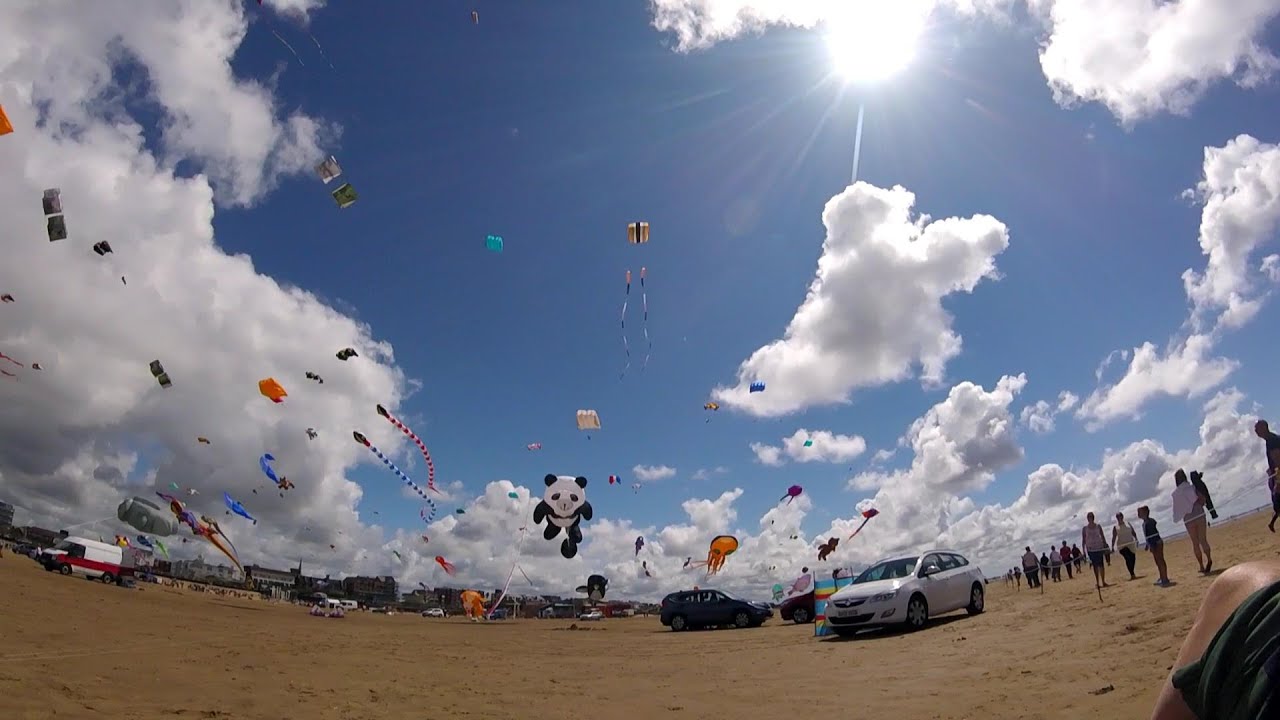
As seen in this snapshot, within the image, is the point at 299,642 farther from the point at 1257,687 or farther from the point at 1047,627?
the point at 1257,687

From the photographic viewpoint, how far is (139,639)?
13.0 meters

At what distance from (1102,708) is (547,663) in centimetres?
974

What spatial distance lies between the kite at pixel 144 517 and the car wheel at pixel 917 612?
3409 centimetres

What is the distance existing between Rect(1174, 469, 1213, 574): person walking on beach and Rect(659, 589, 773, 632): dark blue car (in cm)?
1445

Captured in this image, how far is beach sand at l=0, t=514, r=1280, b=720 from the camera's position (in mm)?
6621

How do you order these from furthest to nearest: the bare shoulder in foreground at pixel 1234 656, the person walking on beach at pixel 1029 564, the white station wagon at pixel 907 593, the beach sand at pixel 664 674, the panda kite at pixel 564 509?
1. the panda kite at pixel 564 509
2. the person walking on beach at pixel 1029 564
3. the white station wagon at pixel 907 593
4. the beach sand at pixel 664 674
5. the bare shoulder in foreground at pixel 1234 656

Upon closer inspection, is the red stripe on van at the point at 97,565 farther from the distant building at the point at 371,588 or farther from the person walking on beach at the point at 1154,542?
the distant building at the point at 371,588

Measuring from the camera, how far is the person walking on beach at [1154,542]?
37.9 ft

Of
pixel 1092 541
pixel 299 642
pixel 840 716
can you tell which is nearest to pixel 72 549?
pixel 299 642

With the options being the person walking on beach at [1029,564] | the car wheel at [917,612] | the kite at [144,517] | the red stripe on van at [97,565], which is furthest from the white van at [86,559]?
the person walking on beach at [1029,564]

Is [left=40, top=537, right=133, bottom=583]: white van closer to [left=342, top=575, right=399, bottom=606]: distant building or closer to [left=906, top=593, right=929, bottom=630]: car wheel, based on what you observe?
[left=906, top=593, right=929, bottom=630]: car wheel

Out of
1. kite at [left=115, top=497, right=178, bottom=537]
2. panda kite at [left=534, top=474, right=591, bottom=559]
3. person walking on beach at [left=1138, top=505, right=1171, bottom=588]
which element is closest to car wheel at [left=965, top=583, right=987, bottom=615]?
person walking on beach at [left=1138, top=505, right=1171, bottom=588]

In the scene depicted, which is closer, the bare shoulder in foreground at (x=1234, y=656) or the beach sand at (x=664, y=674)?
the bare shoulder in foreground at (x=1234, y=656)

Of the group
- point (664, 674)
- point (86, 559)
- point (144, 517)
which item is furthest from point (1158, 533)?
point (86, 559)
